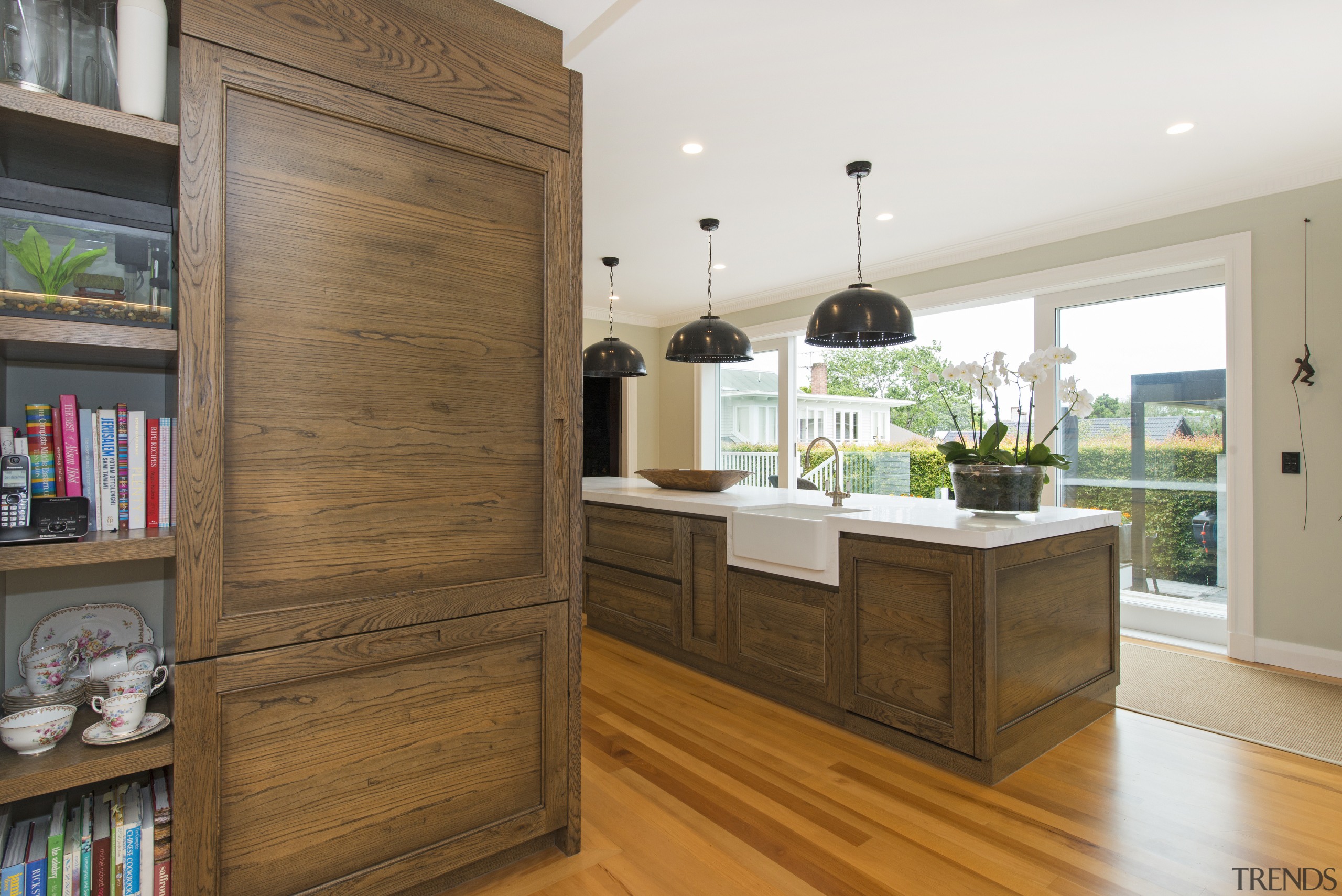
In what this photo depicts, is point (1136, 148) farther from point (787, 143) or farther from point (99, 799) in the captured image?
point (99, 799)

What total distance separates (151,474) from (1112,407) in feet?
15.6

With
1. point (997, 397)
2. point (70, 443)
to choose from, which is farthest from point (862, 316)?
point (70, 443)

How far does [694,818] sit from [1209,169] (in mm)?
3965

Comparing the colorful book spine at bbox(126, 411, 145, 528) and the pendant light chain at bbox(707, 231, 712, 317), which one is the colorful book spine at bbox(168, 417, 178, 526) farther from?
the pendant light chain at bbox(707, 231, 712, 317)

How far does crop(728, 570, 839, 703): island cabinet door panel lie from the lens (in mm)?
2627

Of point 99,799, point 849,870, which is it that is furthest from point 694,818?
point 99,799

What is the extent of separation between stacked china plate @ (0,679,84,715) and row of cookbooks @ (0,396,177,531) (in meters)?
0.37

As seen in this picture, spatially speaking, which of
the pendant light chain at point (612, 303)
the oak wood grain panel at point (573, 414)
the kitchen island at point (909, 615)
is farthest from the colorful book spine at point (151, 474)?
the pendant light chain at point (612, 303)

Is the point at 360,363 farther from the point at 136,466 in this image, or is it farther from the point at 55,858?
the point at 55,858

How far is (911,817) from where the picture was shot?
200 cm

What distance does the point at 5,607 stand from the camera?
4.75ft

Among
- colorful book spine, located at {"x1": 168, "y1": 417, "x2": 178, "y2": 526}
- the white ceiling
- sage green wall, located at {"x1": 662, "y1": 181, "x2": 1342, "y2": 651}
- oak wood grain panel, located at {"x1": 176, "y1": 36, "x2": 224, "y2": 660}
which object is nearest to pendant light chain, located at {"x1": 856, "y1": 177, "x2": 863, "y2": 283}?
the white ceiling

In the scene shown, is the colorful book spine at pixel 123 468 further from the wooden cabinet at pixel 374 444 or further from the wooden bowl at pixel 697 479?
the wooden bowl at pixel 697 479

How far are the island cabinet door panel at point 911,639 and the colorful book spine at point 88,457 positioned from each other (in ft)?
7.20
